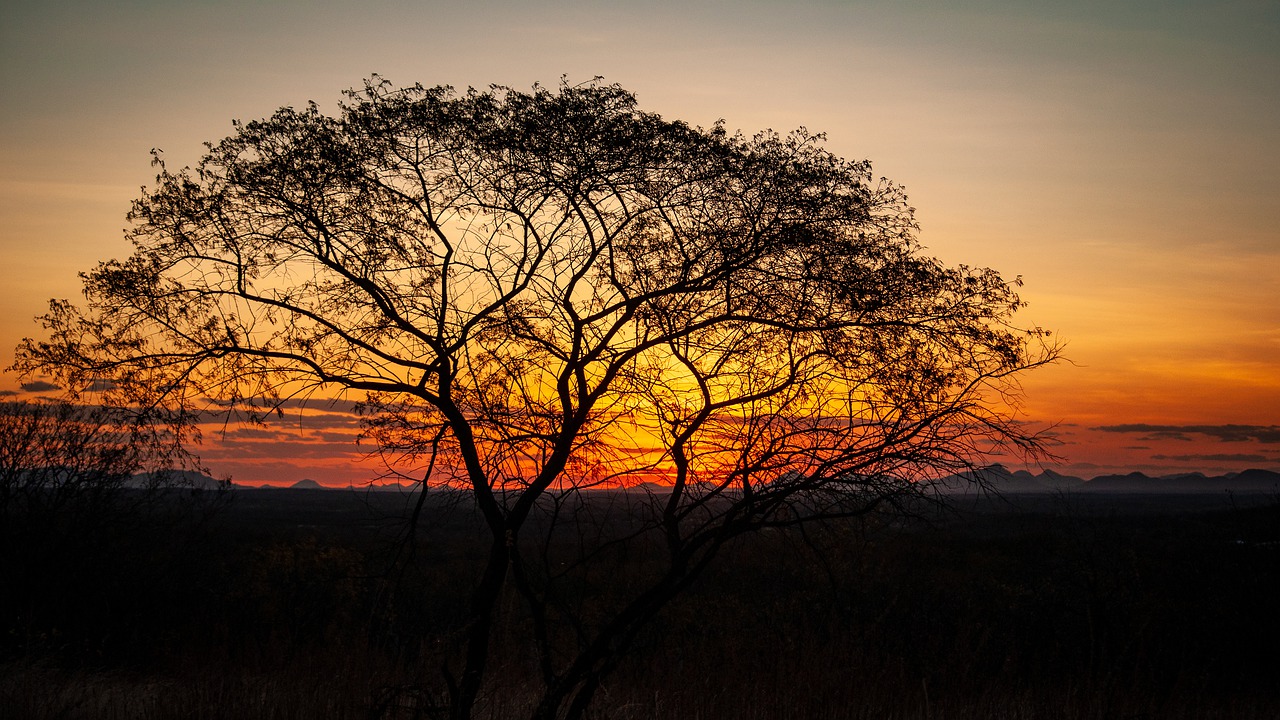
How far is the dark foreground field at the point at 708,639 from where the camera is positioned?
982 cm

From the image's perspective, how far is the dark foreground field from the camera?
32.2ft

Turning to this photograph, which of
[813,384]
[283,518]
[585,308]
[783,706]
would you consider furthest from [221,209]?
[283,518]

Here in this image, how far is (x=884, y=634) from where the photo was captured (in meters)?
20.0

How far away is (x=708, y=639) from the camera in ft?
63.0

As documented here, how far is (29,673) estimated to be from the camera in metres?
11.0

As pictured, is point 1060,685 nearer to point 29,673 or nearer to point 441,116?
point 441,116

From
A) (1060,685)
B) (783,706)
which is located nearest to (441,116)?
(783,706)

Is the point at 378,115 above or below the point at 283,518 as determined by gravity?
above

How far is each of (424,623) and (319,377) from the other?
58.3 feet

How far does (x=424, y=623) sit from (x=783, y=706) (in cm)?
1577

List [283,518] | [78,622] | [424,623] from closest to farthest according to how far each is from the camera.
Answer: [78,622] < [424,623] < [283,518]


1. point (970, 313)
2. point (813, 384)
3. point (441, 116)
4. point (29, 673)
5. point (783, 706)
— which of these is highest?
point (441, 116)

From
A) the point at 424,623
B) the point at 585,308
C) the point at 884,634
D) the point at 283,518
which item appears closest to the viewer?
the point at 585,308

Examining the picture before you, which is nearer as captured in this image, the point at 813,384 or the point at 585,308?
the point at 813,384
